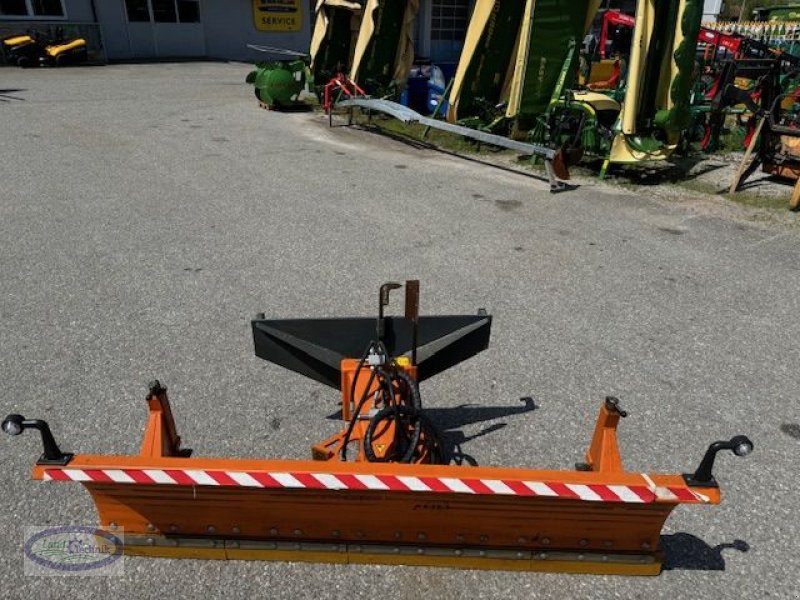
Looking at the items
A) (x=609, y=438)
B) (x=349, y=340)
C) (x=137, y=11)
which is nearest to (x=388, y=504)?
(x=349, y=340)

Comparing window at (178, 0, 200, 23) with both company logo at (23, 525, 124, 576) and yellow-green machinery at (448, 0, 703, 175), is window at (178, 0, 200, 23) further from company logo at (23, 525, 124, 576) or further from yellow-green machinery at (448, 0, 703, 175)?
company logo at (23, 525, 124, 576)

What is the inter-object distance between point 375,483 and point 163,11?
2738cm

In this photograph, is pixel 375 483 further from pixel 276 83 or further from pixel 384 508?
pixel 276 83

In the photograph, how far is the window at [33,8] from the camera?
21.4 m

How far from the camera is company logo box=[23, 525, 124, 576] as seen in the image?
2.63m

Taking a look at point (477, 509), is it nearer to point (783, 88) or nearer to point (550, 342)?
point (550, 342)

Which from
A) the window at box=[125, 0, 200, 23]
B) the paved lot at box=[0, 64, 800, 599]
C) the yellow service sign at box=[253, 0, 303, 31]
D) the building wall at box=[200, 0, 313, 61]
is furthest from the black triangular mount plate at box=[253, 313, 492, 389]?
the yellow service sign at box=[253, 0, 303, 31]

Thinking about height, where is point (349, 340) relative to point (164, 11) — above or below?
below

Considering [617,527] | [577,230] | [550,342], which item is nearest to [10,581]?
[617,527]

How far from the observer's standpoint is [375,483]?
2.28m

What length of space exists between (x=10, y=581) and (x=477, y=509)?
2110 millimetres

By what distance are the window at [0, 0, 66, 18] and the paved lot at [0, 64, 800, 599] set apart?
16987 millimetres

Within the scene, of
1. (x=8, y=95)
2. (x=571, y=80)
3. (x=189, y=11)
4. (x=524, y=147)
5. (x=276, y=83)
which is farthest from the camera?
(x=189, y=11)

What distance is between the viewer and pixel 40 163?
9.05m
